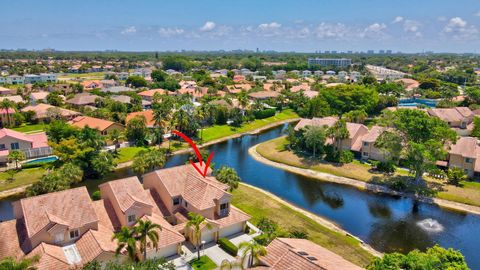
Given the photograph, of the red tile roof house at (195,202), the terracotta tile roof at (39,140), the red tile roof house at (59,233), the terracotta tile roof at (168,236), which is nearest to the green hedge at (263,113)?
the terracotta tile roof at (39,140)

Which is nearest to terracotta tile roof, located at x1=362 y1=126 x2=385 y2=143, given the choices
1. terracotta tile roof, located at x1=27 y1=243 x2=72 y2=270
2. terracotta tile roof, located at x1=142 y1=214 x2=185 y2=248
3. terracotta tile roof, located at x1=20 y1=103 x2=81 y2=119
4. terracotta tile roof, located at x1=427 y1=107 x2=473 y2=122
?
terracotta tile roof, located at x1=427 y1=107 x2=473 y2=122

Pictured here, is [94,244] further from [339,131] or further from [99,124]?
[99,124]

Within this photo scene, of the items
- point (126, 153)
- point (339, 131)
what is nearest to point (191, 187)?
point (126, 153)

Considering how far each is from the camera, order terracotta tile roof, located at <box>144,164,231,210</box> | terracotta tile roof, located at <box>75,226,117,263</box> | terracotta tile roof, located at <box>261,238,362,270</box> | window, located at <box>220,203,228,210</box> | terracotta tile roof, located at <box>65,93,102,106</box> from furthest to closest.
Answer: terracotta tile roof, located at <box>65,93,102,106</box>, window, located at <box>220,203,228,210</box>, terracotta tile roof, located at <box>144,164,231,210</box>, terracotta tile roof, located at <box>75,226,117,263</box>, terracotta tile roof, located at <box>261,238,362,270</box>

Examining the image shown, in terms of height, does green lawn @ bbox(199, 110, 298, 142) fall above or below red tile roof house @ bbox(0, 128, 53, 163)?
below

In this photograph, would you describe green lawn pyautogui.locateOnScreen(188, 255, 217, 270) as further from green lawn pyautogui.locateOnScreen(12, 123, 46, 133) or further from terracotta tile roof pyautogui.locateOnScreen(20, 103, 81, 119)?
terracotta tile roof pyautogui.locateOnScreen(20, 103, 81, 119)

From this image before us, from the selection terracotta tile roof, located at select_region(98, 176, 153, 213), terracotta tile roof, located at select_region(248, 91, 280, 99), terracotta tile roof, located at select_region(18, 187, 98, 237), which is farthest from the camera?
terracotta tile roof, located at select_region(248, 91, 280, 99)
